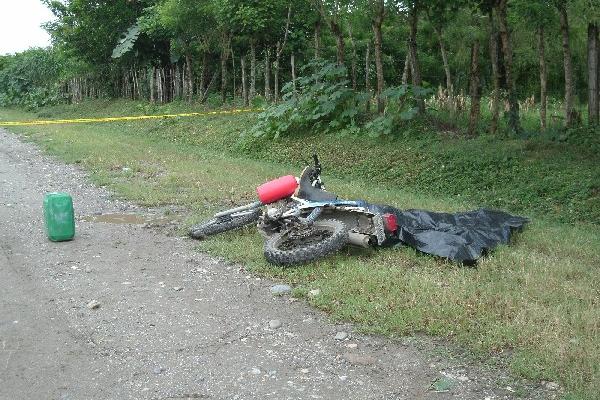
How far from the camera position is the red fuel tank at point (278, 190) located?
7.63m

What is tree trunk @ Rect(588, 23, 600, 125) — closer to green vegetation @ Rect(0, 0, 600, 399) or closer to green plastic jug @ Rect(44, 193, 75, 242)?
green vegetation @ Rect(0, 0, 600, 399)

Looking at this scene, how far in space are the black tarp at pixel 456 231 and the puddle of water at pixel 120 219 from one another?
11.2 feet

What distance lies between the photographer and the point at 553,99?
21.3 metres

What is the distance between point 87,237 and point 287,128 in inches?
338

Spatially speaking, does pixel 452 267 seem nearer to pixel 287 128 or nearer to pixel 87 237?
pixel 87 237

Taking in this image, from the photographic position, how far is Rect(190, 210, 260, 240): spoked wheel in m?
7.98

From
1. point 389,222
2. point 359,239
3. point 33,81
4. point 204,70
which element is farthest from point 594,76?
point 33,81

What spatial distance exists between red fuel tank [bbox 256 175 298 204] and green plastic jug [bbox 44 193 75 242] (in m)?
2.33

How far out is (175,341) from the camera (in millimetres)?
5070

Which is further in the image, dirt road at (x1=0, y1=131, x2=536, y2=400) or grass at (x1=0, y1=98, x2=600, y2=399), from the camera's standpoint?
grass at (x1=0, y1=98, x2=600, y2=399)

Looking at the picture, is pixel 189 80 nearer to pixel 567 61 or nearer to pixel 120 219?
pixel 567 61

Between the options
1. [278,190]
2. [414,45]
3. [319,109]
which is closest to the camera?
[278,190]

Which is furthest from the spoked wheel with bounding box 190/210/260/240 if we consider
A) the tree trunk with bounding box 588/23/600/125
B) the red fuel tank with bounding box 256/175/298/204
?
the tree trunk with bounding box 588/23/600/125

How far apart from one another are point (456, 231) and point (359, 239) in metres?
1.06
